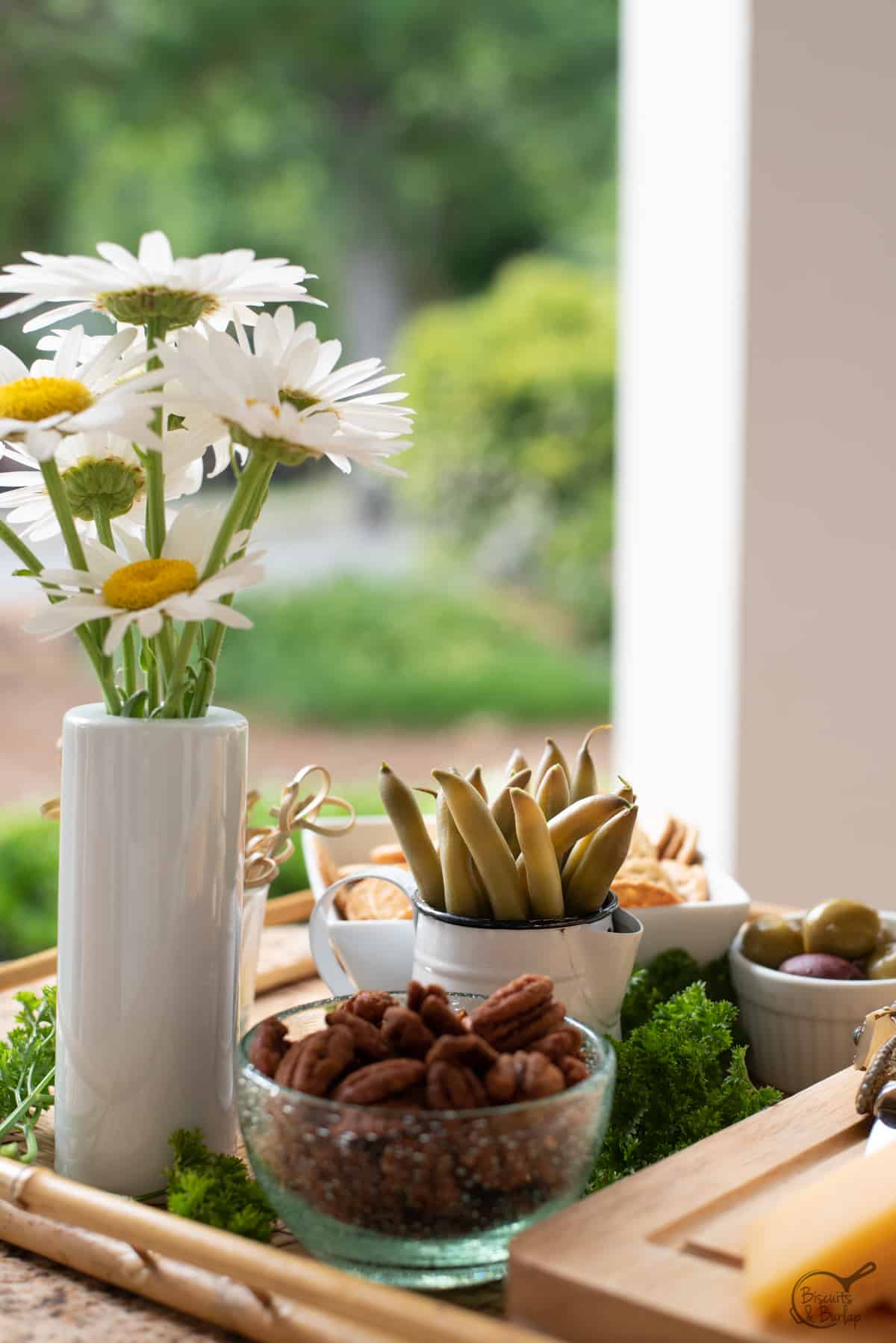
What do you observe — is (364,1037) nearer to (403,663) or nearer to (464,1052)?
(464,1052)

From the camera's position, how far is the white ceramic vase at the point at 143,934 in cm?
74

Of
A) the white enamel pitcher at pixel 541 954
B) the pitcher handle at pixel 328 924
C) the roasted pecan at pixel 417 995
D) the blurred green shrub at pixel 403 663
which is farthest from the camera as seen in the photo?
the blurred green shrub at pixel 403 663

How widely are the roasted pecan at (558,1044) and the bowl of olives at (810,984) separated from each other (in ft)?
1.06

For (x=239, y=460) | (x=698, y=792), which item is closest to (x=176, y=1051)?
(x=239, y=460)

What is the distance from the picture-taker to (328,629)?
7914 millimetres

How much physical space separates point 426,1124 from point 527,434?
24.0ft

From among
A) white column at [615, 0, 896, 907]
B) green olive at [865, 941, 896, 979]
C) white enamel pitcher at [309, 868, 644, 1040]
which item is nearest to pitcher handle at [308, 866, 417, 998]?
white enamel pitcher at [309, 868, 644, 1040]

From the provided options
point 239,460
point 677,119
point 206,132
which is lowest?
point 239,460

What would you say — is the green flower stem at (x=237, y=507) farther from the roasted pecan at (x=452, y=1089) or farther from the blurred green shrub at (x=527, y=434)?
the blurred green shrub at (x=527, y=434)

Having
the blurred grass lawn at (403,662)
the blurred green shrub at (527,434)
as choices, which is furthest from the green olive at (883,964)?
the blurred grass lawn at (403,662)

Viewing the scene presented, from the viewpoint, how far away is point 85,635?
764mm

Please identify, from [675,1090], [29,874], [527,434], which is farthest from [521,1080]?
[527,434]

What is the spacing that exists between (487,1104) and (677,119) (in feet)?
8.56

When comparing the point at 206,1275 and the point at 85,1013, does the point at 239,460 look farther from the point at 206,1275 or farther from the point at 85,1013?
the point at 206,1275
